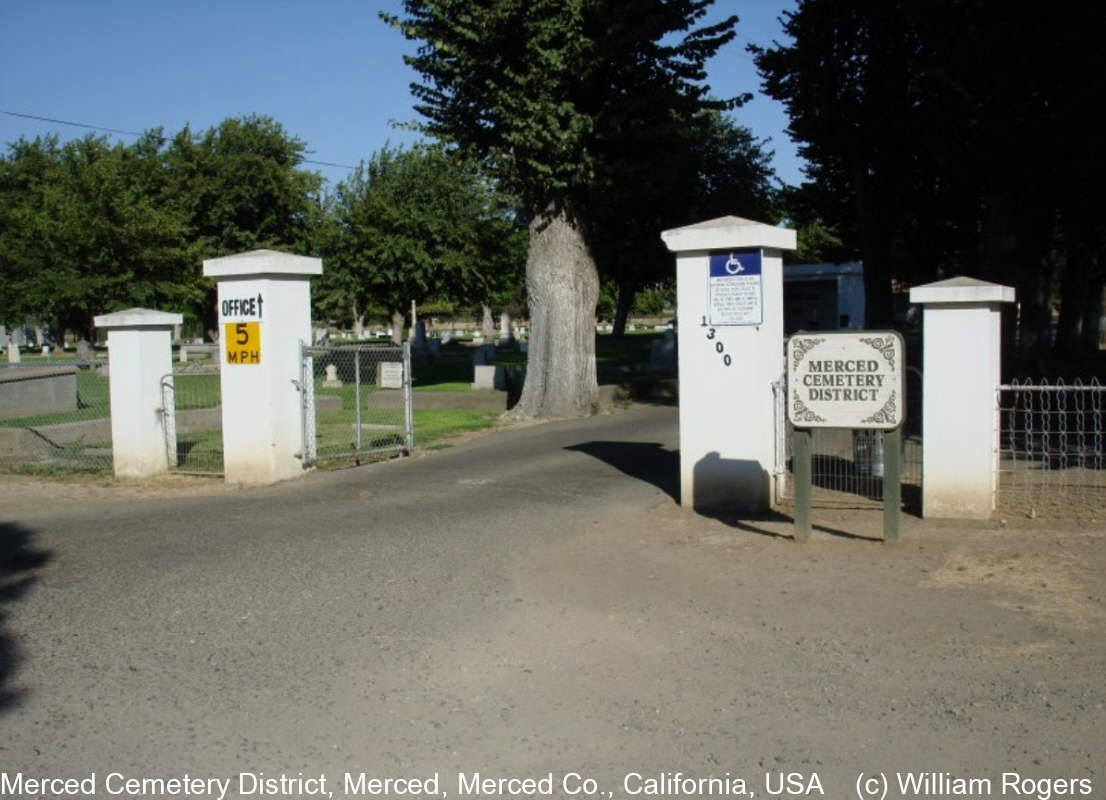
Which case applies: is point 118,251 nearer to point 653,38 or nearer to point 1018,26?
point 653,38

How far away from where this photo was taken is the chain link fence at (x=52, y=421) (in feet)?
48.6

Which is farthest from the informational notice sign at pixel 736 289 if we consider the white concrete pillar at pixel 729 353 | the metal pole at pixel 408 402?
the metal pole at pixel 408 402

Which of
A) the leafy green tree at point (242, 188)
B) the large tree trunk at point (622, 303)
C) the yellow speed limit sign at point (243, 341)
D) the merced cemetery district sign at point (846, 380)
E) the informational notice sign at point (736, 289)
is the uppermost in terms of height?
the leafy green tree at point (242, 188)

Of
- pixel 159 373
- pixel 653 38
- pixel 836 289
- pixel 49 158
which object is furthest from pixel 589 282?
pixel 49 158

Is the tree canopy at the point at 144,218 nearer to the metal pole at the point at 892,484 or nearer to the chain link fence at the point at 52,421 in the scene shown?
the chain link fence at the point at 52,421

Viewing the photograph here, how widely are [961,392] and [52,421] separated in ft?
49.4

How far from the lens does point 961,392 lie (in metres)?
9.27

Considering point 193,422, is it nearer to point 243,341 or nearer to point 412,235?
point 243,341

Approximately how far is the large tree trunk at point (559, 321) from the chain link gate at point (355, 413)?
248 centimetres

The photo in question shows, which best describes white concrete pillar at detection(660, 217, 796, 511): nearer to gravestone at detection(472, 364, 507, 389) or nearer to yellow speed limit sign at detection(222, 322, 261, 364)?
yellow speed limit sign at detection(222, 322, 261, 364)

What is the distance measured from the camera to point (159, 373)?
1350cm

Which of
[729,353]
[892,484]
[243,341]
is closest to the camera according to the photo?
[892,484]

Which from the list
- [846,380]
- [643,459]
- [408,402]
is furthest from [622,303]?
[846,380]

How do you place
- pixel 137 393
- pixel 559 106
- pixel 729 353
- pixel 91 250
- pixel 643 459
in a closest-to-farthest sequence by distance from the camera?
pixel 729 353
pixel 137 393
pixel 643 459
pixel 559 106
pixel 91 250
